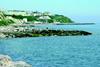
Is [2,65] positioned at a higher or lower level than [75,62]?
higher

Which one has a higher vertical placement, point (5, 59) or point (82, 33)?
point (5, 59)

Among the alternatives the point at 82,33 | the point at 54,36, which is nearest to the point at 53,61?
the point at 54,36

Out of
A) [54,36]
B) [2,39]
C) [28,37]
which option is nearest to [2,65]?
[2,39]

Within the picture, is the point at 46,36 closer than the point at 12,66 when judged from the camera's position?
No

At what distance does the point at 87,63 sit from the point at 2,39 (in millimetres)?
34019

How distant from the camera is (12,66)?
2638 cm

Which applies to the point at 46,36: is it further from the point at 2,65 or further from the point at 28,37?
the point at 2,65

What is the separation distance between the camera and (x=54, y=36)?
84.8 metres

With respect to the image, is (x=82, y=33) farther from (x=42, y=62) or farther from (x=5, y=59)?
(x=5, y=59)

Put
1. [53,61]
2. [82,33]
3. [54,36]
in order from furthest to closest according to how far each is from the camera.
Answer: [82,33] < [54,36] < [53,61]

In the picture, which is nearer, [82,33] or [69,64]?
[69,64]

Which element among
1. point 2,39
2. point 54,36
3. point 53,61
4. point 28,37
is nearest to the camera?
point 53,61

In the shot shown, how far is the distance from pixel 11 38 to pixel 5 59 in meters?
47.1

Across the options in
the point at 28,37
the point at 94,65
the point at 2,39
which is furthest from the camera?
the point at 28,37
